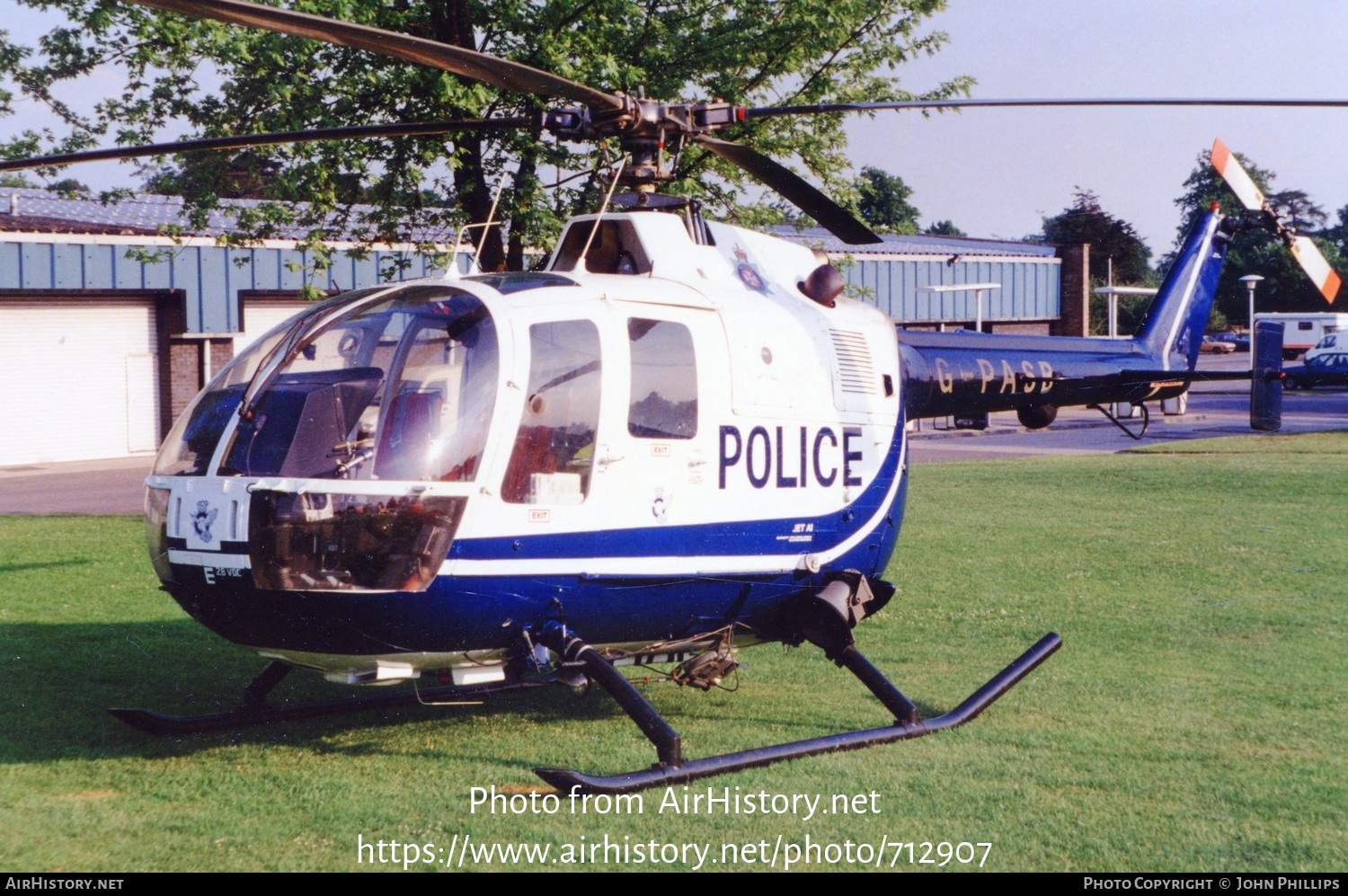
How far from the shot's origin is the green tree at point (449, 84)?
1304 centimetres

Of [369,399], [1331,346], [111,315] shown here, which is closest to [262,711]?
[369,399]

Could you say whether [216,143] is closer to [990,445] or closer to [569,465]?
[569,465]

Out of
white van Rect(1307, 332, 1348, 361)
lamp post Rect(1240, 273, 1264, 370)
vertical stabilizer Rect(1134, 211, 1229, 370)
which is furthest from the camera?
white van Rect(1307, 332, 1348, 361)

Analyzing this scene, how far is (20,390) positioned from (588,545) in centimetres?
2515

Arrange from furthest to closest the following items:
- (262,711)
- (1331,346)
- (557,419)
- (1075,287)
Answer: (1331,346), (1075,287), (262,711), (557,419)

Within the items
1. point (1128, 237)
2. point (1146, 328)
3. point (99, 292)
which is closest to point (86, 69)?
point (1146, 328)

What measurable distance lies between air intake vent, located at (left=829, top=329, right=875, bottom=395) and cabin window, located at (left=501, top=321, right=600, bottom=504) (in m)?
1.90

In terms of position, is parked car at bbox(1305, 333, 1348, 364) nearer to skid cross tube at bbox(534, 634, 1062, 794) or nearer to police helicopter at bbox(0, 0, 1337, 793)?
skid cross tube at bbox(534, 634, 1062, 794)

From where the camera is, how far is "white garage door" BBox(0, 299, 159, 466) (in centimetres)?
2791

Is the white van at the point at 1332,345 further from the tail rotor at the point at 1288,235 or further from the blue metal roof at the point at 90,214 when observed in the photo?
the tail rotor at the point at 1288,235

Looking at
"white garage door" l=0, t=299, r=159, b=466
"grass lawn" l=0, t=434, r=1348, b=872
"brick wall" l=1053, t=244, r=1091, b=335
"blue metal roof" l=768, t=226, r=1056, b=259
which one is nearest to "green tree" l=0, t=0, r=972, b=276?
"grass lawn" l=0, t=434, r=1348, b=872

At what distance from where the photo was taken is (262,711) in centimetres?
773

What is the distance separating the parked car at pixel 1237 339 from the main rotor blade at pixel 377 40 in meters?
74.0

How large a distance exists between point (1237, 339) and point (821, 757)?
248ft
